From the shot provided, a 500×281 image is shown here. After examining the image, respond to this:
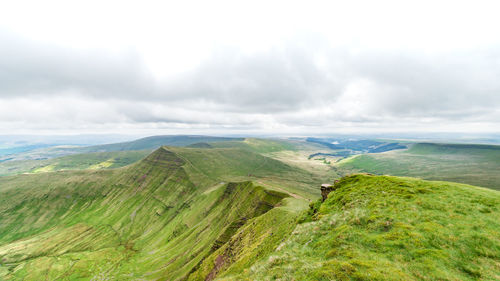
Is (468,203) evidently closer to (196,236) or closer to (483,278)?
(483,278)

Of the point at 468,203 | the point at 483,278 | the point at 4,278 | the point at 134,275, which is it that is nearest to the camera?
the point at 483,278

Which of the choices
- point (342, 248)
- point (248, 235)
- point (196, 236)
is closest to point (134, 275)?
point (196, 236)

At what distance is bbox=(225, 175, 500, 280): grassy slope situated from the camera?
57.9ft

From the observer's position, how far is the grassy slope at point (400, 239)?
57.9ft

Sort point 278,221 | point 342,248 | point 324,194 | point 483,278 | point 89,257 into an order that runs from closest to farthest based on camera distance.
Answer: point 483,278, point 342,248, point 324,194, point 278,221, point 89,257

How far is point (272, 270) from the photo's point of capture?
2564 cm

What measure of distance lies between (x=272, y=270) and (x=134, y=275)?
17363 cm

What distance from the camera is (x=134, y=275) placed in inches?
5586

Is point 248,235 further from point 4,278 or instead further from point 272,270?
point 4,278

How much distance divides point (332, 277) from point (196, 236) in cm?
15497

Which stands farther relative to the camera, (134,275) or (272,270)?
(134,275)

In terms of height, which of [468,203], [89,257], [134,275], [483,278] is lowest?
[89,257]

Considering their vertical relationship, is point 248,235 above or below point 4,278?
above

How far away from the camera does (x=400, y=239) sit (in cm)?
2231
